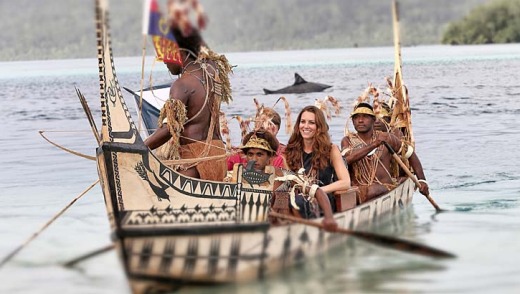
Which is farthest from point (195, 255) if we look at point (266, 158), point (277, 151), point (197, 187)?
point (277, 151)

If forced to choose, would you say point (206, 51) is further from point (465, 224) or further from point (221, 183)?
point (465, 224)

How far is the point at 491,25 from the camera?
86.6 meters

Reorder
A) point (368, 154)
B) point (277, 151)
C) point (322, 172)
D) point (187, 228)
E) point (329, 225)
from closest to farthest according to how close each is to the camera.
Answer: point (187, 228), point (329, 225), point (322, 172), point (277, 151), point (368, 154)

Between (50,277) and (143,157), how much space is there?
6.35ft

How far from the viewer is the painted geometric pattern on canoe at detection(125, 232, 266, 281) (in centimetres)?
841

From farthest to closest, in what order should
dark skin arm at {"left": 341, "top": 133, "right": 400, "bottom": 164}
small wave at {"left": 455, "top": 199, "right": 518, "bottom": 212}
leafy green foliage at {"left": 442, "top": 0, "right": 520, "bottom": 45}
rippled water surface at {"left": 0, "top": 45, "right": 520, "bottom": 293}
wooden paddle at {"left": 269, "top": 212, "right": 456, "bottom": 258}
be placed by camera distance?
leafy green foliage at {"left": 442, "top": 0, "right": 520, "bottom": 45} < small wave at {"left": 455, "top": 199, "right": 518, "bottom": 212} < dark skin arm at {"left": 341, "top": 133, "right": 400, "bottom": 164} < rippled water surface at {"left": 0, "top": 45, "right": 520, "bottom": 293} < wooden paddle at {"left": 269, "top": 212, "right": 456, "bottom": 258}

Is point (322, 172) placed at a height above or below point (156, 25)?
below

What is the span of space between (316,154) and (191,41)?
1.43 m

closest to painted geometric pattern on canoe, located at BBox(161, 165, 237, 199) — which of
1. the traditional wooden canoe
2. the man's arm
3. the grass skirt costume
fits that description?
the traditional wooden canoe

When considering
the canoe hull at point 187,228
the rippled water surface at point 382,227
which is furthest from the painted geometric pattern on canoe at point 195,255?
the rippled water surface at point 382,227

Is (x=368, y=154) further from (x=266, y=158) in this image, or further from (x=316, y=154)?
(x=266, y=158)

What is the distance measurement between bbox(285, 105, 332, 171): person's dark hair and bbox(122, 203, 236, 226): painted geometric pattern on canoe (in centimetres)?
114

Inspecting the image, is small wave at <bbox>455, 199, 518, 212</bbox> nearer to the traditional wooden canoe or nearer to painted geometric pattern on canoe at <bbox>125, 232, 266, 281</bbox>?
the traditional wooden canoe

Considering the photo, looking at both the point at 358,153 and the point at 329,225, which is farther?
the point at 358,153
